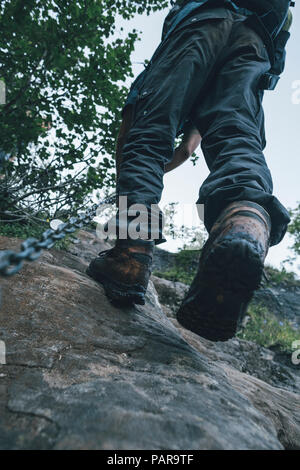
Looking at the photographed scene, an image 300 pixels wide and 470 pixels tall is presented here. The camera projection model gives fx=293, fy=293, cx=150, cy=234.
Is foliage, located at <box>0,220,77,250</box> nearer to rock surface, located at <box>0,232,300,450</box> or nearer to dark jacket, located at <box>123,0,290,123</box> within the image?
rock surface, located at <box>0,232,300,450</box>

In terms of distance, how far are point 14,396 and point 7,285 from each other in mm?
735

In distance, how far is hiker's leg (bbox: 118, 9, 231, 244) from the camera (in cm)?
137

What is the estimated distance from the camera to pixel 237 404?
852 mm

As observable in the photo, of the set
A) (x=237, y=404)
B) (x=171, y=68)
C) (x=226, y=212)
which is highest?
(x=171, y=68)

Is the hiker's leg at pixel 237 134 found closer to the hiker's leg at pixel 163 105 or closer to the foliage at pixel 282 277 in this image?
the hiker's leg at pixel 163 105

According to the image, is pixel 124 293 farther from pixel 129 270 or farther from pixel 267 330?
pixel 267 330

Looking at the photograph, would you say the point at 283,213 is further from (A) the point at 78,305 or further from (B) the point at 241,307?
(A) the point at 78,305

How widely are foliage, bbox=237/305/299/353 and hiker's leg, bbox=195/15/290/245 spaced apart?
364 centimetres

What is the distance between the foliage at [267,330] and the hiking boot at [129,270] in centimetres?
360

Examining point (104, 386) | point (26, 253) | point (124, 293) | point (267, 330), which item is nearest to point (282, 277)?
point (267, 330)

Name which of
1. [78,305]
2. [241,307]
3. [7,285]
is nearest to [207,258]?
[241,307]

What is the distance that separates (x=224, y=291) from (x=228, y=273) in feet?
0.25

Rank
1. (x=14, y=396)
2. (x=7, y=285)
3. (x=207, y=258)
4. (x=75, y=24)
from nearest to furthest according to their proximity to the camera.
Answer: (x=14, y=396), (x=207, y=258), (x=7, y=285), (x=75, y=24)

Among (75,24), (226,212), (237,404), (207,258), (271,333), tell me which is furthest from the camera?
(271,333)
